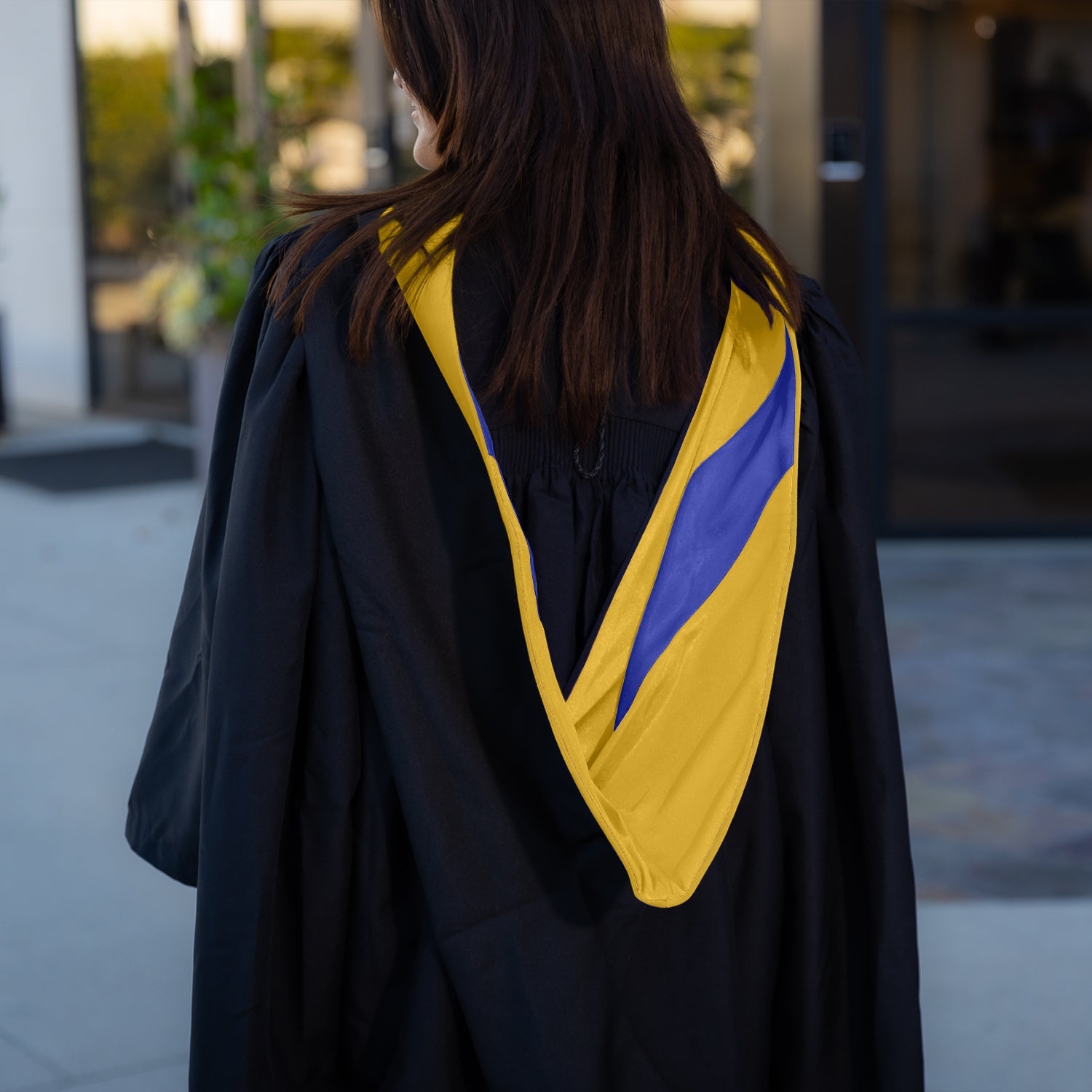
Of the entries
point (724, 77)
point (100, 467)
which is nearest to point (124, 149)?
point (100, 467)

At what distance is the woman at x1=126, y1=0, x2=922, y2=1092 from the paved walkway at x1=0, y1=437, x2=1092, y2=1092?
2.97 feet

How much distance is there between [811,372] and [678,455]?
9.3 inches

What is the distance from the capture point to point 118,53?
1083cm

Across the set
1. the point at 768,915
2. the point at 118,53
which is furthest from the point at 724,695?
the point at 118,53

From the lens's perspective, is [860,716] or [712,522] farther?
[860,716]

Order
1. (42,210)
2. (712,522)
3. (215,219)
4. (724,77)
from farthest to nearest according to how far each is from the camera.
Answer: (42,210) → (724,77) → (215,219) → (712,522)

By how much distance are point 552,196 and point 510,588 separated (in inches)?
16.5

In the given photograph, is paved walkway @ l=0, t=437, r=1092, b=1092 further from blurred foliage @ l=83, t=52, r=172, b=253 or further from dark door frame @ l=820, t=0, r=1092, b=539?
blurred foliage @ l=83, t=52, r=172, b=253

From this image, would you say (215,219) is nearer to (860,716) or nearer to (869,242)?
(869,242)

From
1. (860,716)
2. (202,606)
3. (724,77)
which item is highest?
(724,77)

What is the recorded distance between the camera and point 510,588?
1669 millimetres

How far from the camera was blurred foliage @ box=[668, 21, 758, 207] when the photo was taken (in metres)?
7.31

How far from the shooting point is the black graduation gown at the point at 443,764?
1627mm

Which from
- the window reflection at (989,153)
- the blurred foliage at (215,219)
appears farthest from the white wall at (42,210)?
the window reflection at (989,153)
